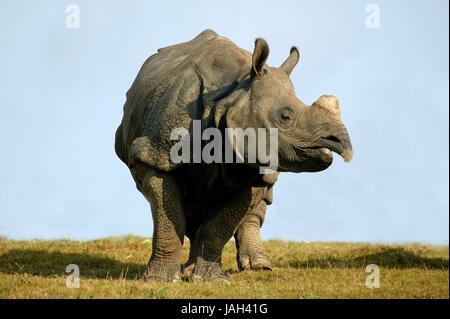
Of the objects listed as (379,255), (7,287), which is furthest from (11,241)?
(379,255)

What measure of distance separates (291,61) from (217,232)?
2603 millimetres

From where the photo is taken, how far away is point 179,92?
31.3ft

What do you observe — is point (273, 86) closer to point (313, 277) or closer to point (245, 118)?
point (245, 118)

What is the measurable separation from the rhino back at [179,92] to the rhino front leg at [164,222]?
9.0 inches

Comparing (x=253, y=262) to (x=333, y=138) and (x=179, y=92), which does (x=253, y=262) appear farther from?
(x=333, y=138)

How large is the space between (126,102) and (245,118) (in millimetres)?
3245

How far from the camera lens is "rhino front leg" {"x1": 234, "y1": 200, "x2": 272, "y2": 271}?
40.1 feet

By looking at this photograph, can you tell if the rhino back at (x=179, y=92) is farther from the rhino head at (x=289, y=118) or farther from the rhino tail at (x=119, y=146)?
the rhino tail at (x=119, y=146)

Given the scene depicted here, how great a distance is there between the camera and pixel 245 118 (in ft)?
28.4

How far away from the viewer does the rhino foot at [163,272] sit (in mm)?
9602

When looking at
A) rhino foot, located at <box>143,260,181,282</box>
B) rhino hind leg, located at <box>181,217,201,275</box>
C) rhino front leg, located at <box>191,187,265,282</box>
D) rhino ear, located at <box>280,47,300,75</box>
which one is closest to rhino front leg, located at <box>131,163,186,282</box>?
rhino foot, located at <box>143,260,181,282</box>

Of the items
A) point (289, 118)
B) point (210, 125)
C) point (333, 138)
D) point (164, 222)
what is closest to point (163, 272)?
point (164, 222)

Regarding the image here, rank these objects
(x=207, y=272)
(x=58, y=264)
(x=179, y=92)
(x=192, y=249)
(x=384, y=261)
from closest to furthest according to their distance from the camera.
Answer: (x=179, y=92) → (x=207, y=272) → (x=192, y=249) → (x=58, y=264) → (x=384, y=261)

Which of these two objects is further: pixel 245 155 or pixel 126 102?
pixel 126 102
